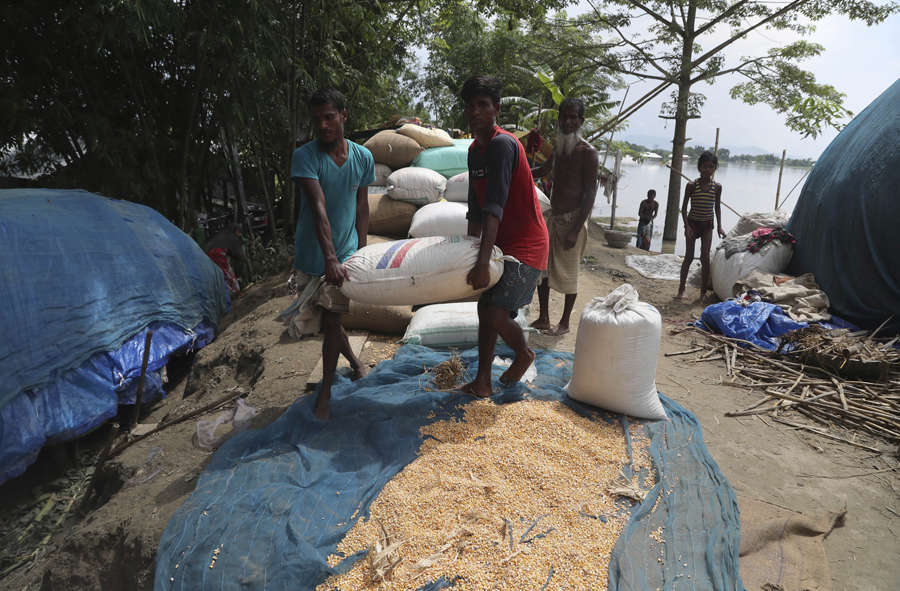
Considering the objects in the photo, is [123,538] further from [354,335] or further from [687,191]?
[687,191]

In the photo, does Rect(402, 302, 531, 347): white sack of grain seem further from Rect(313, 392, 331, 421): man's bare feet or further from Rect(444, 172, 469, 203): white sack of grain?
Rect(444, 172, 469, 203): white sack of grain

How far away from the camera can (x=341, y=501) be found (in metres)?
1.76

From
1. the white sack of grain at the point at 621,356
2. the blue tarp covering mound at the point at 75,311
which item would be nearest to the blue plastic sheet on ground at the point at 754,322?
the white sack of grain at the point at 621,356

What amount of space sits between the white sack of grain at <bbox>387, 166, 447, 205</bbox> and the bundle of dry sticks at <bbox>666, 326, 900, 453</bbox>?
2.64 meters

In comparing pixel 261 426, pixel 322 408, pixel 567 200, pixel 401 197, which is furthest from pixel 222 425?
pixel 401 197

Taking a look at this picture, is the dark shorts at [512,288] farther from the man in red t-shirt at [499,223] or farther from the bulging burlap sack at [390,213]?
the bulging burlap sack at [390,213]

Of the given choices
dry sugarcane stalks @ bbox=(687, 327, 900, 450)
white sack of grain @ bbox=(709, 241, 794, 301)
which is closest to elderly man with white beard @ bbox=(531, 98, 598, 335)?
dry sugarcane stalks @ bbox=(687, 327, 900, 450)

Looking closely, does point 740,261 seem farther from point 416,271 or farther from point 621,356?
point 416,271

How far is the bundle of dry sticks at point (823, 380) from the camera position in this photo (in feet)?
8.19

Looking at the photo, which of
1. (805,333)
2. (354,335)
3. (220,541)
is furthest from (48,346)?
(805,333)

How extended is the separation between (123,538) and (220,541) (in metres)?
0.60

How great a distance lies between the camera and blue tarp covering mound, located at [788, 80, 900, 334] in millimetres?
3619

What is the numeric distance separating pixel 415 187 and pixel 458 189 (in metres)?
0.46

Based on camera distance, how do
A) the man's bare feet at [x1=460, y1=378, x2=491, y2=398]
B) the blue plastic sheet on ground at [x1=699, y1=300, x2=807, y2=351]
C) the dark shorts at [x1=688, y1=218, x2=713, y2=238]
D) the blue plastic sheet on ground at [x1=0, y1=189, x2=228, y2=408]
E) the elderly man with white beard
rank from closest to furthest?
the man's bare feet at [x1=460, y1=378, x2=491, y2=398], the blue plastic sheet on ground at [x1=0, y1=189, x2=228, y2=408], the elderly man with white beard, the blue plastic sheet on ground at [x1=699, y1=300, x2=807, y2=351], the dark shorts at [x1=688, y1=218, x2=713, y2=238]
